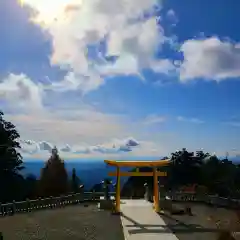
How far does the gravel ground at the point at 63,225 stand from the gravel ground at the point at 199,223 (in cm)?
229

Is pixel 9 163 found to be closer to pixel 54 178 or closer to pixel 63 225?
pixel 54 178

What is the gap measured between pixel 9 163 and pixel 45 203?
14.6m

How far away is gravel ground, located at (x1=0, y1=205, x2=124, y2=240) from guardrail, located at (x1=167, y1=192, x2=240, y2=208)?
6420 mm

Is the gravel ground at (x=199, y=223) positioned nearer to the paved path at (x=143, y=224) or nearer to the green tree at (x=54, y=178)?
the paved path at (x=143, y=224)

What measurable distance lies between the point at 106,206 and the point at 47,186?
603 inches

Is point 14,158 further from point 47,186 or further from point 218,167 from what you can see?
point 218,167

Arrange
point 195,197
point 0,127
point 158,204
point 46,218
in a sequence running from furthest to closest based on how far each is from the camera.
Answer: point 0,127 → point 195,197 → point 158,204 → point 46,218

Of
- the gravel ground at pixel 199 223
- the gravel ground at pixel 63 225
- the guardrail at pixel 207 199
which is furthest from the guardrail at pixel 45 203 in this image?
the gravel ground at pixel 199 223

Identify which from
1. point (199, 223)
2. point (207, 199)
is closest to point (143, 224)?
point (199, 223)

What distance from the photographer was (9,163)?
35.5 metres

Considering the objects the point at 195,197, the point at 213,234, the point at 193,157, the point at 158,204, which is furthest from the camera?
the point at 193,157

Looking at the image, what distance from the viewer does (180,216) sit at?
18750mm

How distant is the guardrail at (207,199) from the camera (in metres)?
21.7

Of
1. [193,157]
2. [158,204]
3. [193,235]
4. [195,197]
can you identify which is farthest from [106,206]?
[193,157]
